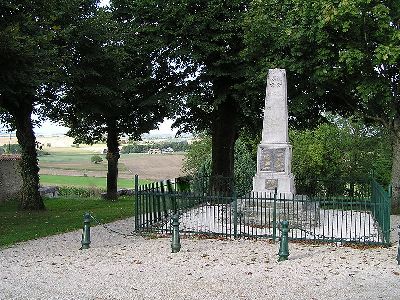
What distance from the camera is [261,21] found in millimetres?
21547

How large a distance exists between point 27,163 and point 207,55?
371 inches

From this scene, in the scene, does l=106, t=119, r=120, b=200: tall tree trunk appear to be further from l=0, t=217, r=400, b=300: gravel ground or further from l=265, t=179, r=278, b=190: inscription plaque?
l=0, t=217, r=400, b=300: gravel ground

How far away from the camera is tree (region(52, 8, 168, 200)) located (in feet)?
71.5

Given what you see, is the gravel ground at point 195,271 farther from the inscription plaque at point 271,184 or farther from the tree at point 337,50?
the tree at point 337,50

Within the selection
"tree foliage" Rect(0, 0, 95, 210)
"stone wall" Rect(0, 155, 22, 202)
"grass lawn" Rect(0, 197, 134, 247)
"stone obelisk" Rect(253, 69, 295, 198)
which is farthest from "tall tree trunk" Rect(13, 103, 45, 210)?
"stone obelisk" Rect(253, 69, 295, 198)

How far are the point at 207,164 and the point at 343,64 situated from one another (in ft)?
52.6

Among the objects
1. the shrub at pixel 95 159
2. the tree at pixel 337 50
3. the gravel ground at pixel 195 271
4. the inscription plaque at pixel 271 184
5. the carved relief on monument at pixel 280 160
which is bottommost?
the gravel ground at pixel 195 271

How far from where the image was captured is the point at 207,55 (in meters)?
22.7

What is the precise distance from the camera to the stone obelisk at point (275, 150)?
16734mm

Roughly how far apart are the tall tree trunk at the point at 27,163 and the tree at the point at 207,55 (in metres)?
6.91

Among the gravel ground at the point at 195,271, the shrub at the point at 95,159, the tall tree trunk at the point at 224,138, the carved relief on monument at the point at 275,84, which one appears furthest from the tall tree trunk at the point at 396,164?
the shrub at the point at 95,159

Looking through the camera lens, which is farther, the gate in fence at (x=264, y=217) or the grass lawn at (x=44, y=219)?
the grass lawn at (x=44, y=219)

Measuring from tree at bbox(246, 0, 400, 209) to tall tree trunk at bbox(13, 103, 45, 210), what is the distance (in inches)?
415

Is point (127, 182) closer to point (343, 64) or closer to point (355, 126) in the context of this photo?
point (355, 126)
